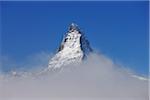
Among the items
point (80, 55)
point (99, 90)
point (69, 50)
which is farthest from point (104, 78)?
point (69, 50)

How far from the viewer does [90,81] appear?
49.9 ft

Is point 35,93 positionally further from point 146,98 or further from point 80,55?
point 80,55

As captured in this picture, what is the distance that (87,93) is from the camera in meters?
11.1

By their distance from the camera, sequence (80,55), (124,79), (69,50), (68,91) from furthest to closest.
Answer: (69,50), (80,55), (124,79), (68,91)

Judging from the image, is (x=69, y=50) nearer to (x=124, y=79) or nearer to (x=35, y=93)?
(x=124, y=79)

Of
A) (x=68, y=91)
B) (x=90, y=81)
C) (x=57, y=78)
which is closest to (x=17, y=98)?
(x=68, y=91)

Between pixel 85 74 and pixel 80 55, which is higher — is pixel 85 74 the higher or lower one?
the lower one

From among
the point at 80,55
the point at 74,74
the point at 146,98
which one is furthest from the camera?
the point at 80,55

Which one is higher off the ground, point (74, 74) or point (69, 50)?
point (69, 50)

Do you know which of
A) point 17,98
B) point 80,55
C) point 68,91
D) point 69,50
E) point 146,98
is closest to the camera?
point 146,98

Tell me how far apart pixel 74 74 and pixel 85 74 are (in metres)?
0.94

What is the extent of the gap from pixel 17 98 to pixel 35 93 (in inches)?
102

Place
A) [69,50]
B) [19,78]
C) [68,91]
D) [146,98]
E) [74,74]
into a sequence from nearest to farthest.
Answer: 1. [146,98]
2. [68,91]
3. [19,78]
4. [74,74]
5. [69,50]

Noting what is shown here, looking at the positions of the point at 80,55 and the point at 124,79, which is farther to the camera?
the point at 80,55
